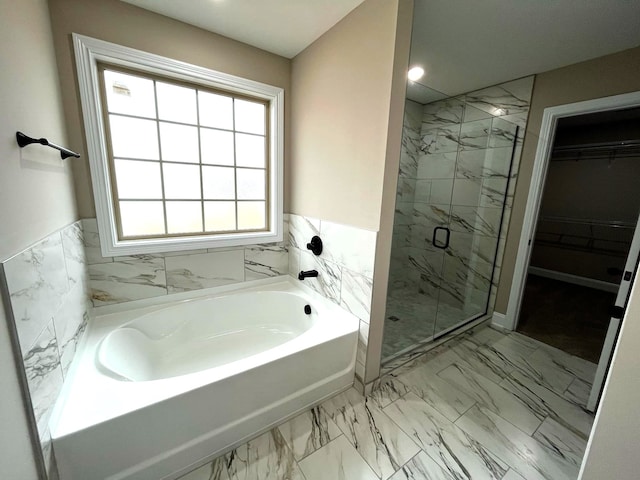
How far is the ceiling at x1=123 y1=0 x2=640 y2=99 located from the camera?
139cm

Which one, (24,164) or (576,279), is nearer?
(24,164)

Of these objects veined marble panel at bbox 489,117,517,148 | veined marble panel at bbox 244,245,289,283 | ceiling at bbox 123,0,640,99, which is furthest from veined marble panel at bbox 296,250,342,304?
veined marble panel at bbox 489,117,517,148

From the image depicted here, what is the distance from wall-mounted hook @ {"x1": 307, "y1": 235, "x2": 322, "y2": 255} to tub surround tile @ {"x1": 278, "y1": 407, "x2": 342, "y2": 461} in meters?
1.03

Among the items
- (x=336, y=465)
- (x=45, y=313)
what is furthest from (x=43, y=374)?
(x=336, y=465)

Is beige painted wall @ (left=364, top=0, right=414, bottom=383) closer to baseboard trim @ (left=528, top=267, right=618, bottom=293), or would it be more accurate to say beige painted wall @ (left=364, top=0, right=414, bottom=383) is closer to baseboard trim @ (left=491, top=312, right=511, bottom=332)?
baseboard trim @ (left=491, top=312, right=511, bottom=332)

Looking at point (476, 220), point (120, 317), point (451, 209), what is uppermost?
point (451, 209)

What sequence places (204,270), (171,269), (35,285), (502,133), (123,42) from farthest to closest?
1. (502,133)
2. (204,270)
3. (171,269)
4. (123,42)
5. (35,285)

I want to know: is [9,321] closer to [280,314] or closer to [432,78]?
[280,314]

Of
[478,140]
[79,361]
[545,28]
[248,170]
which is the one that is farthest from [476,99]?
[79,361]

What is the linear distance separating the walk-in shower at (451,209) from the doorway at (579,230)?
10.8 inches

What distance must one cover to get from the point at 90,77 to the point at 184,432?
1965mm

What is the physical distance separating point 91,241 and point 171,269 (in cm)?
49

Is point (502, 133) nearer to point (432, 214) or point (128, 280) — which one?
point (432, 214)

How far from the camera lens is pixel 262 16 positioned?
4.94 feet
